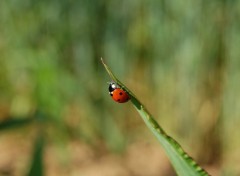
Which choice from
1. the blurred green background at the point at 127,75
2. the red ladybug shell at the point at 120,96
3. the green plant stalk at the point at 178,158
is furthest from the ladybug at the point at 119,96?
the blurred green background at the point at 127,75

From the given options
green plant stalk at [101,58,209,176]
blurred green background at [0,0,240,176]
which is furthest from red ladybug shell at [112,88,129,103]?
blurred green background at [0,0,240,176]

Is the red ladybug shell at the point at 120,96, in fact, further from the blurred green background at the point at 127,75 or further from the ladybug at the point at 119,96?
the blurred green background at the point at 127,75

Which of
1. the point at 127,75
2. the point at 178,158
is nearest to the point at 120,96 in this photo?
the point at 178,158

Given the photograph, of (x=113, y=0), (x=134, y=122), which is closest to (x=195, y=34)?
(x=113, y=0)

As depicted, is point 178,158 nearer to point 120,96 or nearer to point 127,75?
point 120,96

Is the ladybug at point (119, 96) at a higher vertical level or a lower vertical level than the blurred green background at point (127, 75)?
higher

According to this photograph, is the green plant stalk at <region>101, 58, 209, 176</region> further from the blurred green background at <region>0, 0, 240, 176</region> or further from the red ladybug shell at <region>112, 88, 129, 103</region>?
the blurred green background at <region>0, 0, 240, 176</region>

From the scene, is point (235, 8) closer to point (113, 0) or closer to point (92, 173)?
point (113, 0)

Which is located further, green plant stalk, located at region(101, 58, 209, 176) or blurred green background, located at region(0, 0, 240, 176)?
blurred green background, located at region(0, 0, 240, 176)
